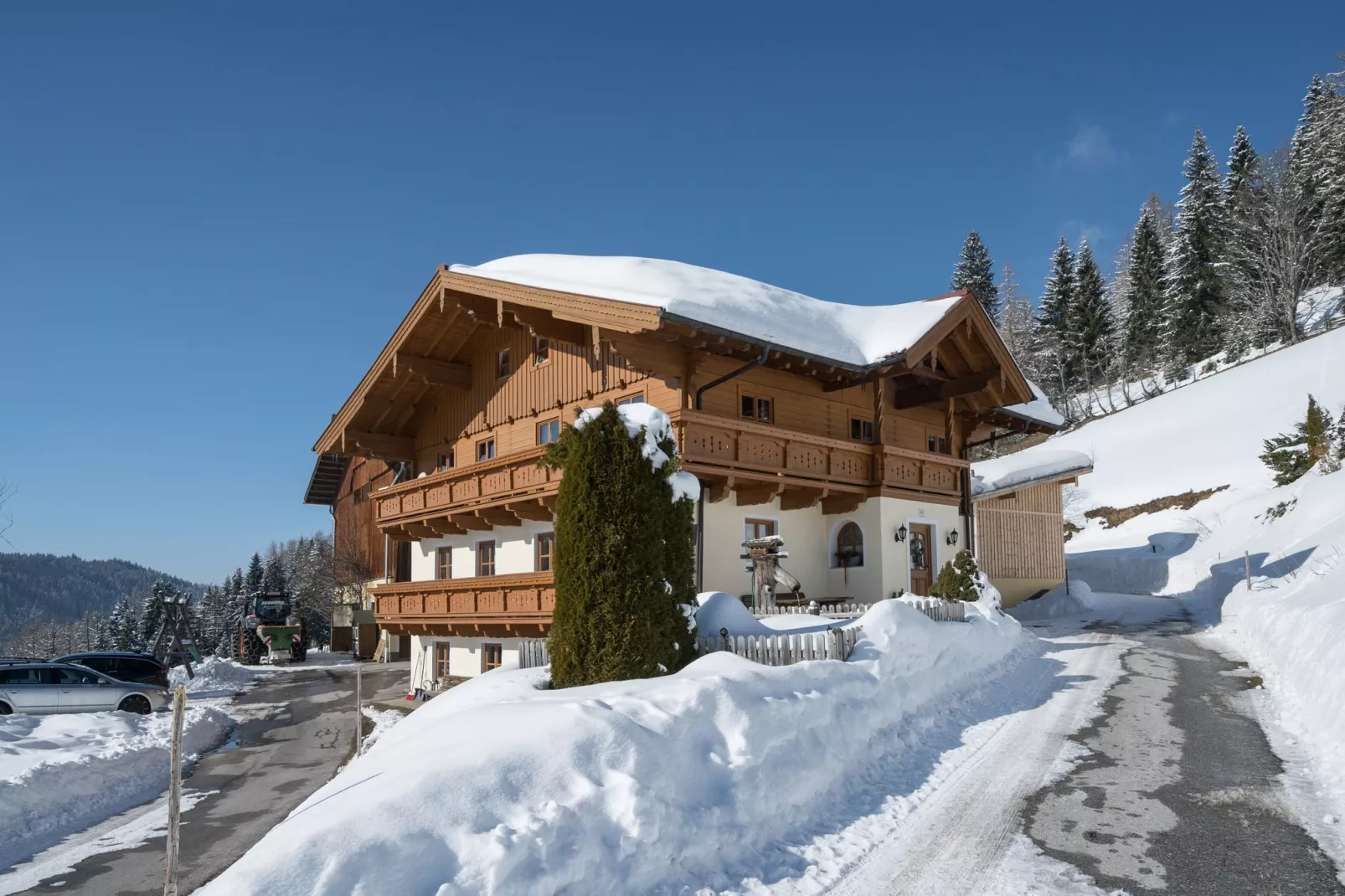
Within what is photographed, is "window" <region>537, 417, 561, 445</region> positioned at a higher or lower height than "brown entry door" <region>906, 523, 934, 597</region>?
higher

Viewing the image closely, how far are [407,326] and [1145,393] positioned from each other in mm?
53502

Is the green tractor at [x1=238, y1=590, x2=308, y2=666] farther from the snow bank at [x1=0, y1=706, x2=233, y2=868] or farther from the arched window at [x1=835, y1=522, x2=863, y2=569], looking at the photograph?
the arched window at [x1=835, y1=522, x2=863, y2=569]

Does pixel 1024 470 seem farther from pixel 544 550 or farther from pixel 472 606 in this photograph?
pixel 472 606

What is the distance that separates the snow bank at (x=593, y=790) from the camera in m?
5.26

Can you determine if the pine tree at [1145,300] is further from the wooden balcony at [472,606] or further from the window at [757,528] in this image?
the wooden balcony at [472,606]

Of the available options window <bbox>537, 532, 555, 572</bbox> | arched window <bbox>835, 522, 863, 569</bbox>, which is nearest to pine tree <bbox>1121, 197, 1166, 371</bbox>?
arched window <bbox>835, 522, 863, 569</bbox>

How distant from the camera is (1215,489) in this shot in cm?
4153

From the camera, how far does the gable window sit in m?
23.0

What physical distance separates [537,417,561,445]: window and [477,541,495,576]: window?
3.14 m

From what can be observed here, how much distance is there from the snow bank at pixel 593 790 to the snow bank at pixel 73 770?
7.21 metres

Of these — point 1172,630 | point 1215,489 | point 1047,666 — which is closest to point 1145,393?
point 1215,489

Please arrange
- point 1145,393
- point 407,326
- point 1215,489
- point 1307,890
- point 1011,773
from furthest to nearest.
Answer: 1. point 1145,393
2. point 1215,489
3. point 407,326
4. point 1011,773
5. point 1307,890

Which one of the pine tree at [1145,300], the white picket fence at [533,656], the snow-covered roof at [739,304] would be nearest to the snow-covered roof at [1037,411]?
the snow-covered roof at [739,304]

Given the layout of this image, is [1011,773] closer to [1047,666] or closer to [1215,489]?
[1047,666]
